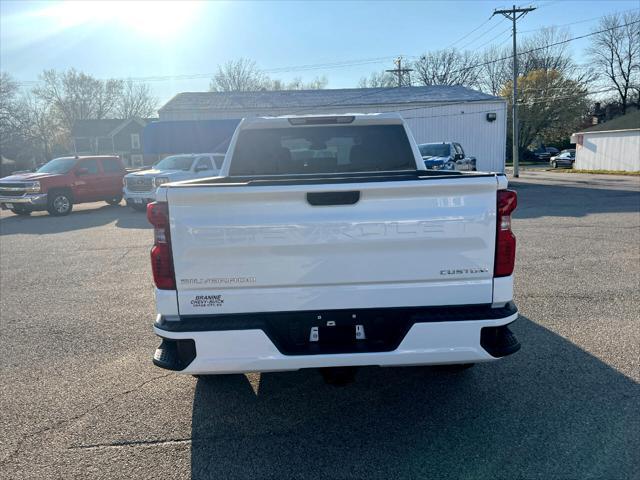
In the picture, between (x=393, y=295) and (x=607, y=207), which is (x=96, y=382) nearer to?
(x=393, y=295)

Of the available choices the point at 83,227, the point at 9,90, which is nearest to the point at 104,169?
the point at 83,227

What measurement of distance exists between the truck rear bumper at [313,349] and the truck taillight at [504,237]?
263mm

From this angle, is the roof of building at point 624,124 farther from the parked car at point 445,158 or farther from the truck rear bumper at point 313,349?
the truck rear bumper at point 313,349

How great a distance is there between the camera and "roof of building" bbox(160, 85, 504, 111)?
91.7ft

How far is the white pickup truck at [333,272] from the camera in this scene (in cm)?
283

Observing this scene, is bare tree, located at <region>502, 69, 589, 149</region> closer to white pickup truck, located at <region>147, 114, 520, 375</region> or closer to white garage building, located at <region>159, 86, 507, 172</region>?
white garage building, located at <region>159, 86, 507, 172</region>

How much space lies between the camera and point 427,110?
28734 mm

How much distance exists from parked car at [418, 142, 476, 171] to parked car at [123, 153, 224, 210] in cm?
792

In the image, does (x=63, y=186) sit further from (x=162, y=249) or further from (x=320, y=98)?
(x=320, y=98)

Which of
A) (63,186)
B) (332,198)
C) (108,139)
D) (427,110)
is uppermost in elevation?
(427,110)

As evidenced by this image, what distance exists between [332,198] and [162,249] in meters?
1.05

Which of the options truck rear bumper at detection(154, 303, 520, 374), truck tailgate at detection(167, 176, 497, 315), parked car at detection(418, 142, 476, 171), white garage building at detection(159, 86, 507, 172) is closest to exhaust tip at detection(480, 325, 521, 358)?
truck rear bumper at detection(154, 303, 520, 374)

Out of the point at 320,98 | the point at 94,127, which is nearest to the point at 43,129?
the point at 94,127

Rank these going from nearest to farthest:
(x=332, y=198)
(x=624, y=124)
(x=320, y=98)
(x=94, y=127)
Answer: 1. (x=332, y=198)
2. (x=320, y=98)
3. (x=624, y=124)
4. (x=94, y=127)
